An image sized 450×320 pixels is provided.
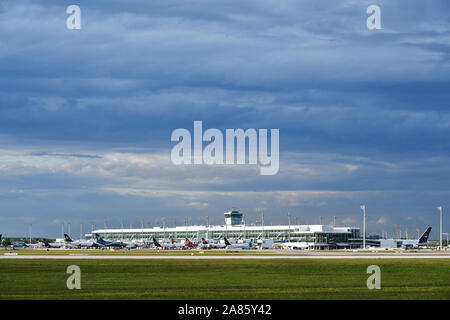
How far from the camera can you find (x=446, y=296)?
3812 cm

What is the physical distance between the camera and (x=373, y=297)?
37.3 meters

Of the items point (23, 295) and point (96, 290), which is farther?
point (96, 290)
